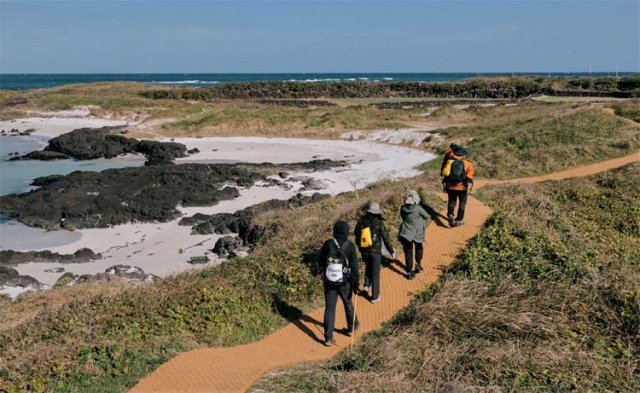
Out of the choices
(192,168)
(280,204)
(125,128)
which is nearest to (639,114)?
(280,204)

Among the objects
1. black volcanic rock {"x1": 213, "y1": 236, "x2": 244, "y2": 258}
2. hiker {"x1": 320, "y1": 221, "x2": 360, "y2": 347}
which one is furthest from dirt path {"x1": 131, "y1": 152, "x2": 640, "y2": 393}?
black volcanic rock {"x1": 213, "y1": 236, "x2": 244, "y2": 258}

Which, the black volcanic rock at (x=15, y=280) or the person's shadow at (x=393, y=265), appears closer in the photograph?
the person's shadow at (x=393, y=265)

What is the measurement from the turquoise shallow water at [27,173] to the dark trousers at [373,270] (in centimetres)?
1403

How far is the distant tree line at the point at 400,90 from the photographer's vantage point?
73062 mm

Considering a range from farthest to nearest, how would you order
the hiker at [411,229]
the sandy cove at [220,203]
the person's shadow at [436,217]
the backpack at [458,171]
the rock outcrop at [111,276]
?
the sandy cove at [220,203]
the rock outcrop at [111,276]
the person's shadow at [436,217]
the backpack at [458,171]
the hiker at [411,229]

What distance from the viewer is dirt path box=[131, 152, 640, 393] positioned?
7309 millimetres

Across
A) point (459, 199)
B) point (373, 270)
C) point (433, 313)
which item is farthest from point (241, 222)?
point (433, 313)

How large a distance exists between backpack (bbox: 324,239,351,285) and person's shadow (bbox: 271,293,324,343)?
3.93ft

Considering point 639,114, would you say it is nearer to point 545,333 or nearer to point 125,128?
point 545,333

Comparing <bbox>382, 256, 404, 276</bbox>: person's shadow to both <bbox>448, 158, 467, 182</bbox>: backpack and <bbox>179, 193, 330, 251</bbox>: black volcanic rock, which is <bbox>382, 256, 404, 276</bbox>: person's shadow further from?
<bbox>179, 193, 330, 251</bbox>: black volcanic rock

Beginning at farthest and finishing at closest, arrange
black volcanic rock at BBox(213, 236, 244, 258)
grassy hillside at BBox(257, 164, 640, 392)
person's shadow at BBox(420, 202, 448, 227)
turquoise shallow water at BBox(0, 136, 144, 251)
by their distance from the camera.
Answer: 1. turquoise shallow water at BBox(0, 136, 144, 251)
2. black volcanic rock at BBox(213, 236, 244, 258)
3. person's shadow at BBox(420, 202, 448, 227)
4. grassy hillside at BBox(257, 164, 640, 392)

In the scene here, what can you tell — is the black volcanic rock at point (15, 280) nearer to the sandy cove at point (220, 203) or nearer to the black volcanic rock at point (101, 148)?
the sandy cove at point (220, 203)

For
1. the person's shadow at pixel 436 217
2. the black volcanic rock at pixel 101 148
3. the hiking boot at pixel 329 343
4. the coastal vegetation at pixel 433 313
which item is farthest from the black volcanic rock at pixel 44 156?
the hiking boot at pixel 329 343

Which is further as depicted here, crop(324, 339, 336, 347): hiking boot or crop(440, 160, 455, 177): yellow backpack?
crop(440, 160, 455, 177): yellow backpack
